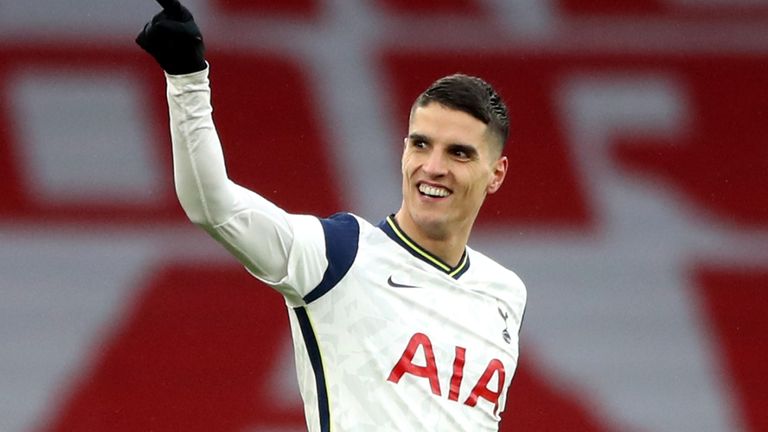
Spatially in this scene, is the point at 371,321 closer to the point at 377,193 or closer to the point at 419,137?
the point at 419,137

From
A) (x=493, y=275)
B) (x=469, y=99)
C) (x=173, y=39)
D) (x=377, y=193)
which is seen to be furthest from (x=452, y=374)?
(x=377, y=193)

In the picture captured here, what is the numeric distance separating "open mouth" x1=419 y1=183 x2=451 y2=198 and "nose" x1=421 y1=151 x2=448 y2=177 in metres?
0.04

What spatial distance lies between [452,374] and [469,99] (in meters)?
0.55

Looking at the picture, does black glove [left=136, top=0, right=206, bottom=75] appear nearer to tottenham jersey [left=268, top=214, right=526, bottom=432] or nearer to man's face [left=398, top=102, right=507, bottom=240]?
tottenham jersey [left=268, top=214, right=526, bottom=432]

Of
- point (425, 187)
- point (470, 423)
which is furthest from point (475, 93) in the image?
point (470, 423)

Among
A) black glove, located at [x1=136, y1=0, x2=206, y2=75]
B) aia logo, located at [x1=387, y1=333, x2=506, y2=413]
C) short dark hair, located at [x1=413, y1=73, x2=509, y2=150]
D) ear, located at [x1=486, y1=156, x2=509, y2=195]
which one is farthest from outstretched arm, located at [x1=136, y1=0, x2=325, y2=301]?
ear, located at [x1=486, y1=156, x2=509, y2=195]

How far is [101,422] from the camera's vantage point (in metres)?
5.79

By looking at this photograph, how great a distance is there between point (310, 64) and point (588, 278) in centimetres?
151

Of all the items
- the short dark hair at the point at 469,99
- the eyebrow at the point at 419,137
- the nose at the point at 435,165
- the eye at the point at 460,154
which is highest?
the short dark hair at the point at 469,99

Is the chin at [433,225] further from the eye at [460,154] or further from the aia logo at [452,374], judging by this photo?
the aia logo at [452,374]

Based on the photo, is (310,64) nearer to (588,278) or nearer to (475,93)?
(588,278)

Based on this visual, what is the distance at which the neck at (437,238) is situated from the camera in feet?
9.66

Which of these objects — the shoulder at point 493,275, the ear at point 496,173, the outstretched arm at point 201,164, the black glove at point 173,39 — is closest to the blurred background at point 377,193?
the shoulder at point 493,275

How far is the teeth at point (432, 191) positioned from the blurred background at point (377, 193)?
10.3ft
